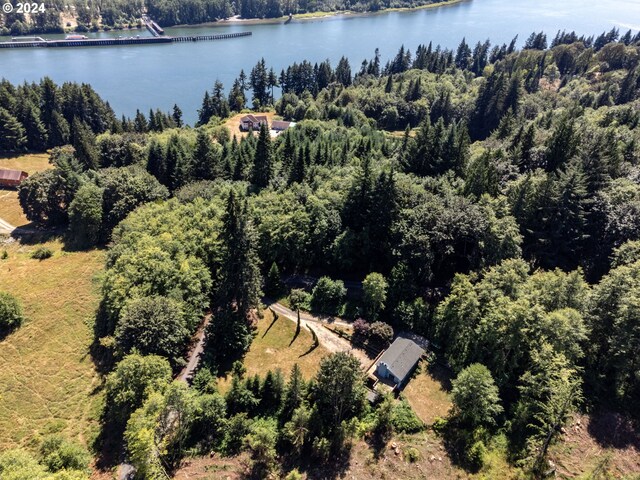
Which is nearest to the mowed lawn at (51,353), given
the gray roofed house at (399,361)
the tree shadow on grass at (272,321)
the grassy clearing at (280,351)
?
the grassy clearing at (280,351)

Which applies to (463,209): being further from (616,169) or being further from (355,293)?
(616,169)

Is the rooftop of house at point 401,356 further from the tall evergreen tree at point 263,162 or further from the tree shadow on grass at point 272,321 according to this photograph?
the tall evergreen tree at point 263,162

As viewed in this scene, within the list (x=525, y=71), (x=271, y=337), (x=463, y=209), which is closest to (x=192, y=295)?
(x=271, y=337)

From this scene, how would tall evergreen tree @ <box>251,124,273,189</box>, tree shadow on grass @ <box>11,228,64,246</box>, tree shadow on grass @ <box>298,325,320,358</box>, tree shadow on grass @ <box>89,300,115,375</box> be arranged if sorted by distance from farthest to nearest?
tree shadow on grass @ <box>11,228,64,246</box>, tall evergreen tree @ <box>251,124,273,189</box>, tree shadow on grass @ <box>89,300,115,375</box>, tree shadow on grass @ <box>298,325,320,358</box>

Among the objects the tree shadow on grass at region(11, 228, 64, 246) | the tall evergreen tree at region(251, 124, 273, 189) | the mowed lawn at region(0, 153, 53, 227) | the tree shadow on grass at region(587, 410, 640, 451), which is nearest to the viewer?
the tree shadow on grass at region(587, 410, 640, 451)

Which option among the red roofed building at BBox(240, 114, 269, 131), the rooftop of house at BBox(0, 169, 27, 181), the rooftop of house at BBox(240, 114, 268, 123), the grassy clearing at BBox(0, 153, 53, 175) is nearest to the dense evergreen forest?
the rooftop of house at BBox(0, 169, 27, 181)

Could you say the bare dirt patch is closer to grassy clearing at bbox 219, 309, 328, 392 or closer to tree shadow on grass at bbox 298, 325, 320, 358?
grassy clearing at bbox 219, 309, 328, 392
